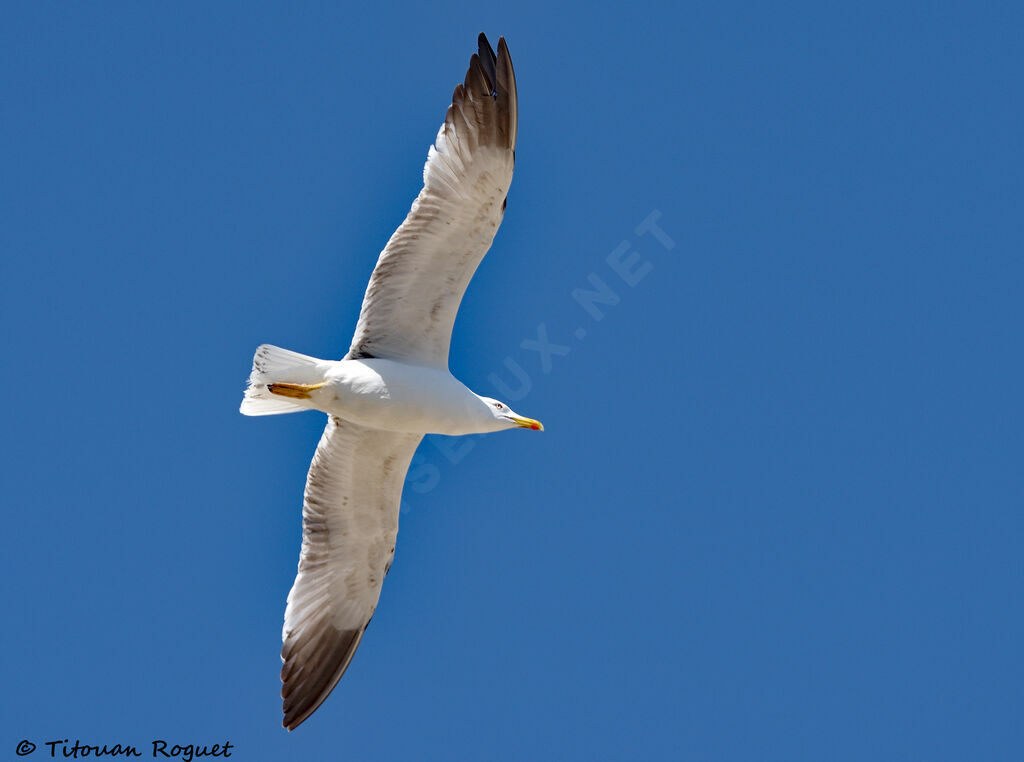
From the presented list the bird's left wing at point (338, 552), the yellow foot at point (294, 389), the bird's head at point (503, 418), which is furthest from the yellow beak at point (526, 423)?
the yellow foot at point (294, 389)

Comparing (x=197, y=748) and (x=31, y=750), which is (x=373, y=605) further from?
(x=31, y=750)

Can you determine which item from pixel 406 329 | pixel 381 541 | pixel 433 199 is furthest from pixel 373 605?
pixel 433 199

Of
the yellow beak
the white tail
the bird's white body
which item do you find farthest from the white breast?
the yellow beak

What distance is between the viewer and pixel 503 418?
11.4 m

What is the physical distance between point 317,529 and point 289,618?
823mm

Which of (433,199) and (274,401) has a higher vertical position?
(433,199)

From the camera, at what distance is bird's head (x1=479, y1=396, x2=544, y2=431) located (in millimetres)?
11375

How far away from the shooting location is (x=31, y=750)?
1172 cm

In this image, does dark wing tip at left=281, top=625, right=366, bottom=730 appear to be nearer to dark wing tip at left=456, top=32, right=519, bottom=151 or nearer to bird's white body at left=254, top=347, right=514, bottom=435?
bird's white body at left=254, top=347, right=514, bottom=435

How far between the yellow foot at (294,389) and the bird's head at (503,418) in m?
1.45

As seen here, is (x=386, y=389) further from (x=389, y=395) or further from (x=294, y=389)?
(x=294, y=389)

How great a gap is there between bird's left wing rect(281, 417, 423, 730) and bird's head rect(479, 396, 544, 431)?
0.80 meters

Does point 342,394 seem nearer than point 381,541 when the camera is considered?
Yes

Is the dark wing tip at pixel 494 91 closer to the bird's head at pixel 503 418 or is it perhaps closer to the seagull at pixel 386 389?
the seagull at pixel 386 389
